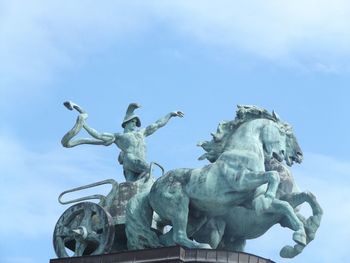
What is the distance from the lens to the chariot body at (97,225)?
30984 millimetres

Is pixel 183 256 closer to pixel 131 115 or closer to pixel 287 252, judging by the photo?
pixel 287 252

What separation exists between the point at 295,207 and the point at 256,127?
2077 millimetres

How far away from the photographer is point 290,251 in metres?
29.2

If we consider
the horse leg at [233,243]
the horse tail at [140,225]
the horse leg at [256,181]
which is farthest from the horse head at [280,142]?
the horse tail at [140,225]

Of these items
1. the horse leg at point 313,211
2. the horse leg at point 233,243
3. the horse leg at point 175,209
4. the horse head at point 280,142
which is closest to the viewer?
the horse leg at point 175,209

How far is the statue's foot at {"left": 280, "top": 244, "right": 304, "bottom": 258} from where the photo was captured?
29.2 metres

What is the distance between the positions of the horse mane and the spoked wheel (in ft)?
9.41

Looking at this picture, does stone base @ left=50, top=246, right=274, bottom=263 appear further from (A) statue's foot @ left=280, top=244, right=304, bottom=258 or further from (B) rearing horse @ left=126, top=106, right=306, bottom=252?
(B) rearing horse @ left=126, top=106, right=306, bottom=252

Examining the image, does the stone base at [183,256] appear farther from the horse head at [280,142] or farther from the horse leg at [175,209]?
the horse head at [280,142]

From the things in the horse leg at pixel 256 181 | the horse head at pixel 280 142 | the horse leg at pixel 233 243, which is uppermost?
the horse head at pixel 280 142

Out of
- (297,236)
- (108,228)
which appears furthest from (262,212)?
(108,228)

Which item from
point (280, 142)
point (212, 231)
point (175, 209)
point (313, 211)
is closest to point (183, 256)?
point (175, 209)

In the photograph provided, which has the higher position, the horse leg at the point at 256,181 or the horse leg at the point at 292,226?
the horse leg at the point at 256,181

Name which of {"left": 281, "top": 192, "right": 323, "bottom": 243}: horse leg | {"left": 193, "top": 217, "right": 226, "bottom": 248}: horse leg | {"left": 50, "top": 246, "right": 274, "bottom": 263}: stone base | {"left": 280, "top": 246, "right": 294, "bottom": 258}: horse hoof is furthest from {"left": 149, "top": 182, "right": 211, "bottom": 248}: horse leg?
{"left": 281, "top": 192, "right": 323, "bottom": 243}: horse leg
